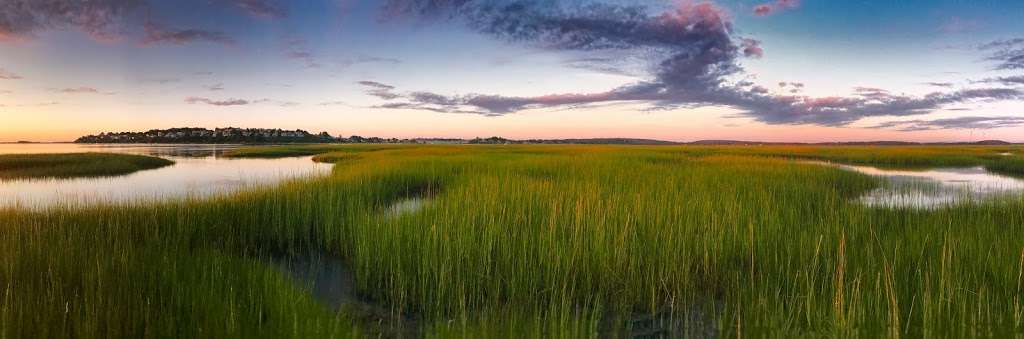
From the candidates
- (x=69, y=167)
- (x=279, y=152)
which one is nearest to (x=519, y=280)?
(x=69, y=167)

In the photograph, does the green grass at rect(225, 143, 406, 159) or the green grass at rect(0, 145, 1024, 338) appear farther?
the green grass at rect(225, 143, 406, 159)

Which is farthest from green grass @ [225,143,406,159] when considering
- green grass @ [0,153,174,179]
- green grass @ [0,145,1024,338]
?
green grass @ [0,145,1024,338]

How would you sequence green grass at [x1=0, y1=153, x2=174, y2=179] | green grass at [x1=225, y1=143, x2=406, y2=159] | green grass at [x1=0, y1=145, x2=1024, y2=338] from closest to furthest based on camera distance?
green grass at [x1=0, y1=145, x2=1024, y2=338] → green grass at [x1=0, y1=153, x2=174, y2=179] → green grass at [x1=225, y1=143, x2=406, y2=159]

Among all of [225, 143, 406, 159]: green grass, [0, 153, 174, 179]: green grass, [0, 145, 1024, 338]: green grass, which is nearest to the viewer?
[0, 145, 1024, 338]: green grass

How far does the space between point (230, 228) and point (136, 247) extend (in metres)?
1.59

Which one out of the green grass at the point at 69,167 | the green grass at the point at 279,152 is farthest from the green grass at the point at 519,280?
the green grass at the point at 279,152

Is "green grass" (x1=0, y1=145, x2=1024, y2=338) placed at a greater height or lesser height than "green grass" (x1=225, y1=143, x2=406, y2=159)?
lesser

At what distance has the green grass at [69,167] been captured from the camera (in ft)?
77.6

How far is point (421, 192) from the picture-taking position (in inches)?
549

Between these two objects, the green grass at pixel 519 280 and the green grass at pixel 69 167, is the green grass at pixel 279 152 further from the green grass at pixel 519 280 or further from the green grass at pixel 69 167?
the green grass at pixel 519 280

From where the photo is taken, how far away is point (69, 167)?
84.0 ft

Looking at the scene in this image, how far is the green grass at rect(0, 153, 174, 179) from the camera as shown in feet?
77.6

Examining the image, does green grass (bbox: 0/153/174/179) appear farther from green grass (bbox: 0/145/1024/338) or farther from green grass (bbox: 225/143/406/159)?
green grass (bbox: 0/145/1024/338)

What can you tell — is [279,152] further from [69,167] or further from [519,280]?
[519,280]
